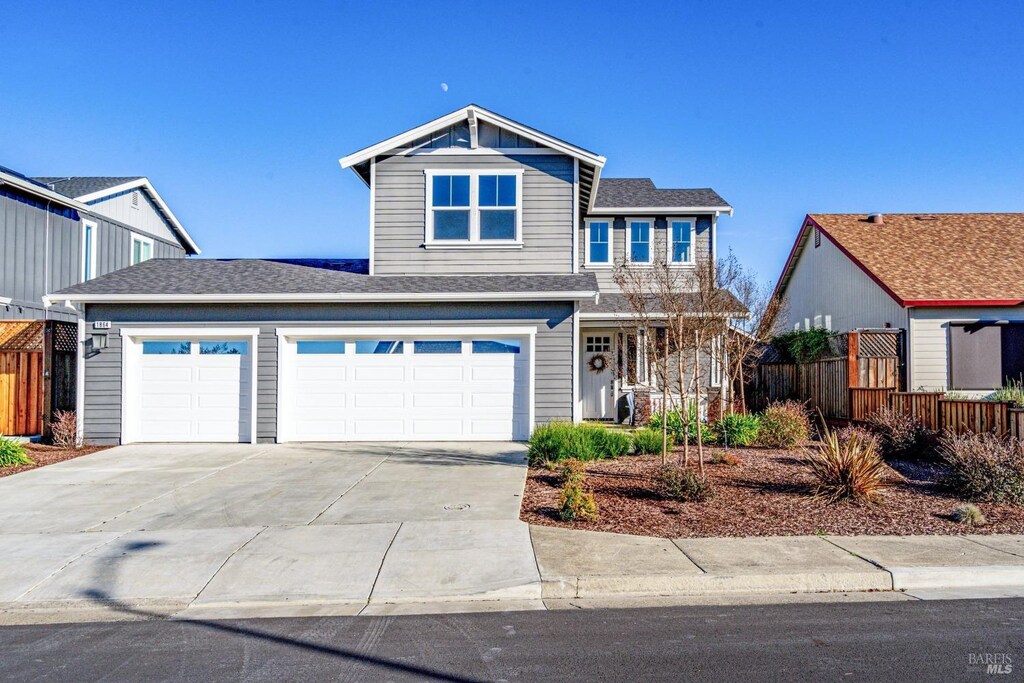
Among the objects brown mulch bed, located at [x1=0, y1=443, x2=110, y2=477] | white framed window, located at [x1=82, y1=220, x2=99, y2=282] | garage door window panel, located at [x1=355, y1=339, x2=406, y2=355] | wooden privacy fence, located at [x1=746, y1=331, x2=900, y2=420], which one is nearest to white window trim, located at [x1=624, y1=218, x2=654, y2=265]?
wooden privacy fence, located at [x1=746, y1=331, x2=900, y2=420]

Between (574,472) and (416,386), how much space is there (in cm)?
585

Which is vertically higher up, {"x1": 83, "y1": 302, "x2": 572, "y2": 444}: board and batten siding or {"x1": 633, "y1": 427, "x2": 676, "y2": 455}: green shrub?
{"x1": 83, "y1": 302, "x2": 572, "y2": 444}: board and batten siding

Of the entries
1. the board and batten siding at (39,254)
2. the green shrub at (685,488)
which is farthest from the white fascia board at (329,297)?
the board and batten siding at (39,254)

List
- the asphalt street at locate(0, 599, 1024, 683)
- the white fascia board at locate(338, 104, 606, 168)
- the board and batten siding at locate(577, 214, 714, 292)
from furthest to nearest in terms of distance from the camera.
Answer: the board and batten siding at locate(577, 214, 714, 292), the white fascia board at locate(338, 104, 606, 168), the asphalt street at locate(0, 599, 1024, 683)

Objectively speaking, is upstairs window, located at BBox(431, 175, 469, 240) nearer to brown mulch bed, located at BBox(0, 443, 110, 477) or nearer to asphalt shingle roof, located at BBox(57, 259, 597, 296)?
asphalt shingle roof, located at BBox(57, 259, 597, 296)

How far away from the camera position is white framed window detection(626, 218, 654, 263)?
70.0 feet

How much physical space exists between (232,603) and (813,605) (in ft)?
16.4

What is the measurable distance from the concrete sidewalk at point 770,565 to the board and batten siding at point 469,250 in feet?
29.8

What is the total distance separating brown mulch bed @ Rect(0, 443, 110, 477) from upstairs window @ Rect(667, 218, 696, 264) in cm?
1496

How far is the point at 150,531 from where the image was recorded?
8.53 metres

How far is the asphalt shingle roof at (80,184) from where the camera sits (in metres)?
22.8

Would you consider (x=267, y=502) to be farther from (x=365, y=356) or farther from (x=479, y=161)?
(x=479, y=161)

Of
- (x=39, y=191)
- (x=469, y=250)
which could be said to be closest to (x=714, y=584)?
(x=469, y=250)

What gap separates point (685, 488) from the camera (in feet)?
31.8
